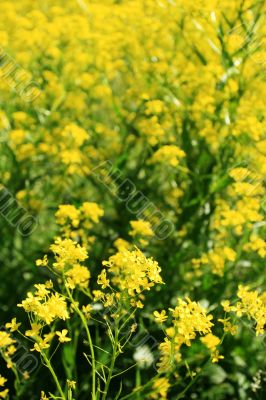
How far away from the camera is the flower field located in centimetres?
272

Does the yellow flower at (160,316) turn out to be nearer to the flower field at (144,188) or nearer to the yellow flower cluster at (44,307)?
the yellow flower cluster at (44,307)

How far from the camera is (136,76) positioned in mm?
3803

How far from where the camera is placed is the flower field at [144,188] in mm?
2723

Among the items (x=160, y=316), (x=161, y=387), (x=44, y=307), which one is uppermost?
(x=44, y=307)

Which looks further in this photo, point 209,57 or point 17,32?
point 17,32

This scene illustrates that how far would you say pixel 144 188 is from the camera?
3.21m

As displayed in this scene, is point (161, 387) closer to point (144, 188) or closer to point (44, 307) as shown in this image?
point (44, 307)

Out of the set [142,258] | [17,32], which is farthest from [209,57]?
[142,258]

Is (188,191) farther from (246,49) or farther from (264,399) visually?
(264,399)

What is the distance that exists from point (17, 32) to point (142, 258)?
3.17 meters

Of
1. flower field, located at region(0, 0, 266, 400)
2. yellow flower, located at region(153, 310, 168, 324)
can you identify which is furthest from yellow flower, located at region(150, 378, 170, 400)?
yellow flower, located at region(153, 310, 168, 324)

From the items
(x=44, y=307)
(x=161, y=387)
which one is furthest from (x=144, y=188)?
(x=44, y=307)

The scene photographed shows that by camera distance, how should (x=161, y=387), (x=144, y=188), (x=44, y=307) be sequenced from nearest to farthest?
(x=44, y=307) < (x=161, y=387) < (x=144, y=188)

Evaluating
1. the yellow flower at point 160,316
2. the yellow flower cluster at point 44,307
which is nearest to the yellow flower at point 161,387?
the yellow flower at point 160,316
